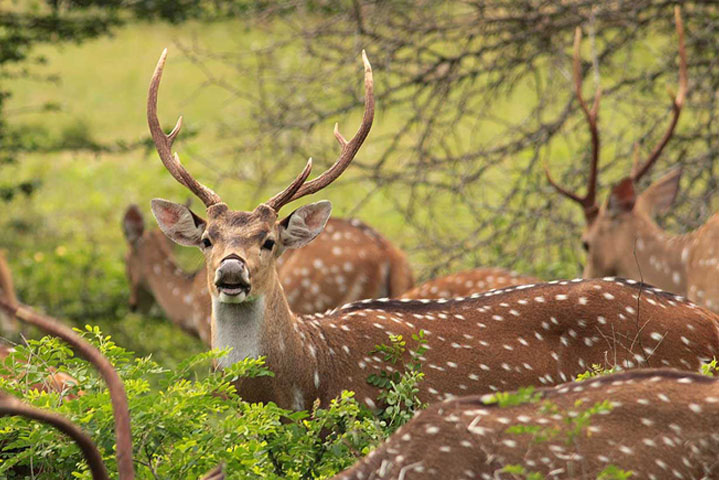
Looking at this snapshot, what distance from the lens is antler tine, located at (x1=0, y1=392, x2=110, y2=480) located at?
2.78 metres

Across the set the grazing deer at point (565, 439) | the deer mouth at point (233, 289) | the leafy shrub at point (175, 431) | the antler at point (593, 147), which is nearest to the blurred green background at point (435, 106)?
the antler at point (593, 147)

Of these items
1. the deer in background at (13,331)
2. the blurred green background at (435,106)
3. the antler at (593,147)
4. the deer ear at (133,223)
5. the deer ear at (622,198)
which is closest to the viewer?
the deer in background at (13,331)

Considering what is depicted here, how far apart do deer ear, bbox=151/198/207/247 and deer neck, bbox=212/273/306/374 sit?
43 cm

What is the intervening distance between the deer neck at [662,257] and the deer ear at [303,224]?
2.55 metres

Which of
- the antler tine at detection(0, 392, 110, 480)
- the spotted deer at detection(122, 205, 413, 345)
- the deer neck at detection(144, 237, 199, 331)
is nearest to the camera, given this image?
the antler tine at detection(0, 392, 110, 480)

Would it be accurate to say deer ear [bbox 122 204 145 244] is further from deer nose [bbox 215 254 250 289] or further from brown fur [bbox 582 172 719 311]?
deer nose [bbox 215 254 250 289]

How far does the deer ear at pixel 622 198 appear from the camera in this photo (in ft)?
24.1

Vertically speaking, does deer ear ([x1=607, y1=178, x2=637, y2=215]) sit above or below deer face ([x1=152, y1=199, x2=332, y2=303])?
below

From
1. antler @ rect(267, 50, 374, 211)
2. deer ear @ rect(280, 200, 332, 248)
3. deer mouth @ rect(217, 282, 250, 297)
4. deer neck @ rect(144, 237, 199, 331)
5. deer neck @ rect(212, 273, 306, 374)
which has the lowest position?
deer neck @ rect(144, 237, 199, 331)

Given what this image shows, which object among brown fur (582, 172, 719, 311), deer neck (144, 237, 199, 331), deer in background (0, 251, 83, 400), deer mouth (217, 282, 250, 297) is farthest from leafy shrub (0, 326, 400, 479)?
deer neck (144, 237, 199, 331)

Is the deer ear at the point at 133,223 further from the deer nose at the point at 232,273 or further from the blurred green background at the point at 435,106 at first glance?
the deer nose at the point at 232,273

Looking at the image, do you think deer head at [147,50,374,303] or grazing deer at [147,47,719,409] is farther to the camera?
grazing deer at [147,47,719,409]

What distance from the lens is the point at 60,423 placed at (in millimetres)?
2916

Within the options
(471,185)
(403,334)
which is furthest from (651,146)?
(403,334)
